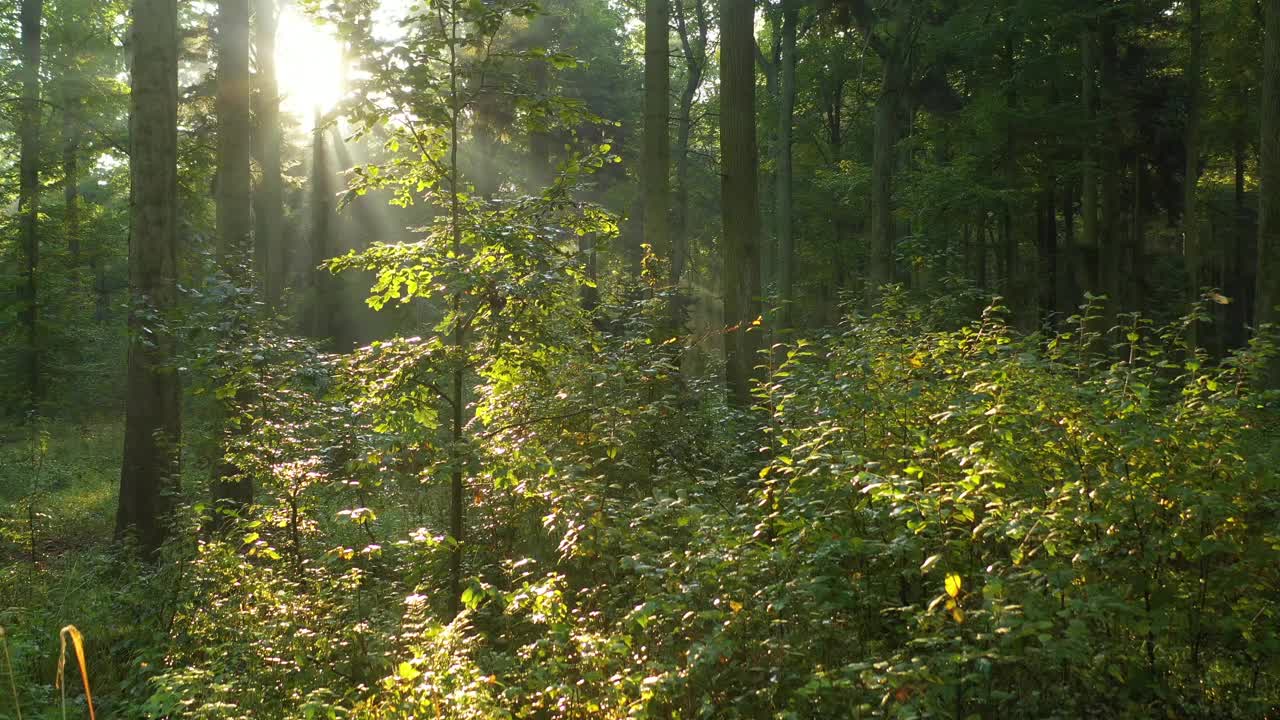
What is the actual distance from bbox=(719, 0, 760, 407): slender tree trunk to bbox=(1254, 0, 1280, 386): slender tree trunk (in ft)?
23.4

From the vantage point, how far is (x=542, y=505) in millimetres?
7180

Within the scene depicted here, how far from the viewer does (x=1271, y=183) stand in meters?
11.4

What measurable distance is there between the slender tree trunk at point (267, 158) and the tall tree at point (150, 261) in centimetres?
538

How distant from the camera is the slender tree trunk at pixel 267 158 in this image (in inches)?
624

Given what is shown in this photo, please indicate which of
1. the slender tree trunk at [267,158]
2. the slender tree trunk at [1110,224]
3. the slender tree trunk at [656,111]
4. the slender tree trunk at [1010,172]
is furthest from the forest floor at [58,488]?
the slender tree trunk at [1110,224]

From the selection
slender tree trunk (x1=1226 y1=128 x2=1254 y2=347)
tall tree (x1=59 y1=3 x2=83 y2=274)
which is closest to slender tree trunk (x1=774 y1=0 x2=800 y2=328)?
slender tree trunk (x1=1226 y1=128 x2=1254 y2=347)

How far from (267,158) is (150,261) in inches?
381

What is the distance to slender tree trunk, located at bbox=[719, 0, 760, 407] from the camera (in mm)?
10094

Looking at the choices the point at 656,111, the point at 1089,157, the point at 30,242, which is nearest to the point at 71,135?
the point at 30,242

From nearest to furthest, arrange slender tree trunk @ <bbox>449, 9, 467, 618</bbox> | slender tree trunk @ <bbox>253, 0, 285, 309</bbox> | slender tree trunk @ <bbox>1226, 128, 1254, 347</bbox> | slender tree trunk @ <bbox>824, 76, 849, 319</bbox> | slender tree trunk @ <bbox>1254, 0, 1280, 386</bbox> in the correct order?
slender tree trunk @ <bbox>449, 9, 467, 618</bbox>, slender tree trunk @ <bbox>1254, 0, 1280, 386</bbox>, slender tree trunk @ <bbox>253, 0, 285, 309</bbox>, slender tree trunk @ <bbox>1226, 128, 1254, 347</bbox>, slender tree trunk @ <bbox>824, 76, 849, 319</bbox>

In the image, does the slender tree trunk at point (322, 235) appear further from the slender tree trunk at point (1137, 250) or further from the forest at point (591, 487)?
the slender tree trunk at point (1137, 250)

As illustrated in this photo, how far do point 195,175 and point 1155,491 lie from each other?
45.1 ft

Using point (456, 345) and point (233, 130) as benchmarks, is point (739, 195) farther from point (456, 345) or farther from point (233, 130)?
point (233, 130)

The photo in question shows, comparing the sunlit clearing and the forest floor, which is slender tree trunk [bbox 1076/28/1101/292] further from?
the forest floor
